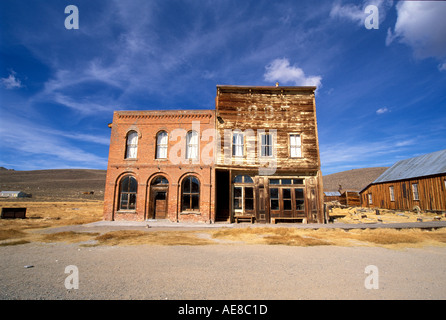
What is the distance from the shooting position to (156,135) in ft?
53.9

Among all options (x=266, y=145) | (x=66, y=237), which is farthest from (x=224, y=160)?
(x=66, y=237)

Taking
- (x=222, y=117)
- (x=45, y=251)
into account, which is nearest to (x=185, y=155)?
(x=222, y=117)

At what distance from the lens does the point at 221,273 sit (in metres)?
5.07

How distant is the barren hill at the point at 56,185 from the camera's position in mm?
56709

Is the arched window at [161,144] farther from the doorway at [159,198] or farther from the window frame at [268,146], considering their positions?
the window frame at [268,146]

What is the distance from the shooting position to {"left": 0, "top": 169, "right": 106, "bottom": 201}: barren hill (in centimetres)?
5671

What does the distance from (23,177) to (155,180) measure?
106767 mm

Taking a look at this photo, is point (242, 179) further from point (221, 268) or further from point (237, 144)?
point (221, 268)

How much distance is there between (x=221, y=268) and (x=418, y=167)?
28334mm

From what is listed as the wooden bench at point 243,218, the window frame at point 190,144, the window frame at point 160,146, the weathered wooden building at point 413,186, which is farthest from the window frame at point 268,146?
the weathered wooden building at point 413,186

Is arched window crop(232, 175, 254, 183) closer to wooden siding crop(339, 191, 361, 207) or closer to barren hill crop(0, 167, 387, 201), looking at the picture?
wooden siding crop(339, 191, 361, 207)

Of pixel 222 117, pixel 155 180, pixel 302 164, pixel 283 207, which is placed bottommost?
pixel 283 207

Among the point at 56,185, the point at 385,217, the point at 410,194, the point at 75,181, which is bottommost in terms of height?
the point at 385,217
